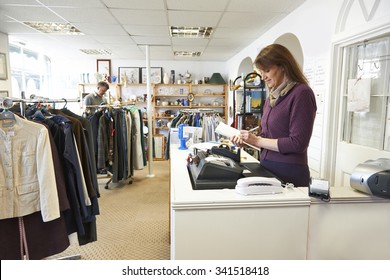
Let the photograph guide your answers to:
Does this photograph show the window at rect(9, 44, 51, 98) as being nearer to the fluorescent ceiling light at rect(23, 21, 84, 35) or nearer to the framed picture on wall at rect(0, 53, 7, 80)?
the framed picture on wall at rect(0, 53, 7, 80)

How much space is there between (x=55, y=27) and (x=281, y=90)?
154 inches

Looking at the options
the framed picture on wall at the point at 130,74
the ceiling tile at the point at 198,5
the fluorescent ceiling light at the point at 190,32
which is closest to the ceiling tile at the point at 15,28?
the fluorescent ceiling light at the point at 190,32

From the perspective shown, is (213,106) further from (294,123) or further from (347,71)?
(294,123)

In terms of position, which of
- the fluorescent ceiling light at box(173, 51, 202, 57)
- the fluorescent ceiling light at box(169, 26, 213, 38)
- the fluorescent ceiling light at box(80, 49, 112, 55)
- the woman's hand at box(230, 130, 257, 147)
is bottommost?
the woman's hand at box(230, 130, 257, 147)

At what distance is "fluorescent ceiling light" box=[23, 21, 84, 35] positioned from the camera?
3.86 meters

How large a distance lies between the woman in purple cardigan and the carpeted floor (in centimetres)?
140

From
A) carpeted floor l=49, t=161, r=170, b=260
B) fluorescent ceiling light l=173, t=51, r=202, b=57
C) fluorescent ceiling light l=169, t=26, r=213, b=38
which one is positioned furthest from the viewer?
fluorescent ceiling light l=173, t=51, r=202, b=57

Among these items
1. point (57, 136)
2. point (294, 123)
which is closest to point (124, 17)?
point (57, 136)

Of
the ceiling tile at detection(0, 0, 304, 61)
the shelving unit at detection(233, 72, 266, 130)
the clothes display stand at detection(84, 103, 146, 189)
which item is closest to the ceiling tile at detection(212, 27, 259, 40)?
the ceiling tile at detection(0, 0, 304, 61)

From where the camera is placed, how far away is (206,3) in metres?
2.90

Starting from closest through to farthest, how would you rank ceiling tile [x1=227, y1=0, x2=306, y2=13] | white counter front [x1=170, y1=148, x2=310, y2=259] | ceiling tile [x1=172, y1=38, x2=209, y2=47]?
white counter front [x1=170, y1=148, x2=310, y2=259], ceiling tile [x1=227, y1=0, x2=306, y2=13], ceiling tile [x1=172, y1=38, x2=209, y2=47]

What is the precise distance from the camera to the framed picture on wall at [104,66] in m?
6.93

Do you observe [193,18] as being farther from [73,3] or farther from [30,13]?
[30,13]
